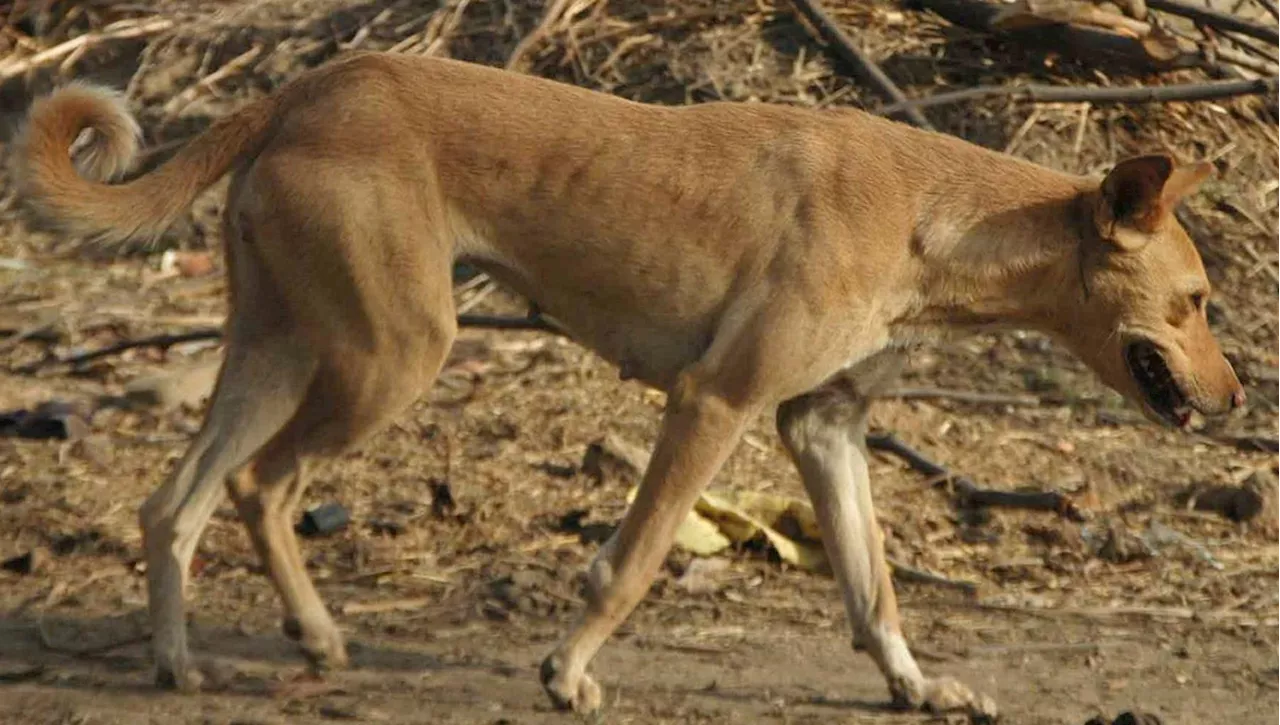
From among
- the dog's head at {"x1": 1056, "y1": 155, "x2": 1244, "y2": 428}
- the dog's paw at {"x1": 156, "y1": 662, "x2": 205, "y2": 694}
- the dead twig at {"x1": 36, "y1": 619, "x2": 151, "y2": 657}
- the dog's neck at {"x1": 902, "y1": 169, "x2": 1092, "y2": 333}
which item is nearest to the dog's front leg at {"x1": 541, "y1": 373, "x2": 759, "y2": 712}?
the dog's neck at {"x1": 902, "y1": 169, "x2": 1092, "y2": 333}

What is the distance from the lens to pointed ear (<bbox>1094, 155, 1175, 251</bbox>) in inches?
240

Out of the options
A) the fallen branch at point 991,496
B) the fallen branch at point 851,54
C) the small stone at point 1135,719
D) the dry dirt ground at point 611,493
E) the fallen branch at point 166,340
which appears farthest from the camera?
the fallen branch at point 851,54

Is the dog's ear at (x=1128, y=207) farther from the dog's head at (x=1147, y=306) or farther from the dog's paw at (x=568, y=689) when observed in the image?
the dog's paw at (x=568, y=689)

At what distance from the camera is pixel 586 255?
6152mm

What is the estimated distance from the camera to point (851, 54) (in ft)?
33.2

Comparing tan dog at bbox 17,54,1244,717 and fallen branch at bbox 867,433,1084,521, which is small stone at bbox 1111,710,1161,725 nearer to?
tan dog at bbox 17,54,1244,717

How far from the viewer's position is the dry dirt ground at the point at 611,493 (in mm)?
6383

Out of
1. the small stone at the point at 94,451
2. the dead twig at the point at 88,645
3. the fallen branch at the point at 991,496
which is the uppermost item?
the dead twig at the point at 88,645

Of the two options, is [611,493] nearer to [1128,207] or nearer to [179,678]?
[179,678]

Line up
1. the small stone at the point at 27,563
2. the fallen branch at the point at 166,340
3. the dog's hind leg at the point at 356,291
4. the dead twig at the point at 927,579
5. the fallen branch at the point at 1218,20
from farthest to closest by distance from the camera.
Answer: the fallen branch at the point at 1218,20 < the fallen branch at the point at 166,340 < the dead twig at the point at 927,579 < the small stone at the point at 27,563 < the dog's hind leg at the point at 356,291

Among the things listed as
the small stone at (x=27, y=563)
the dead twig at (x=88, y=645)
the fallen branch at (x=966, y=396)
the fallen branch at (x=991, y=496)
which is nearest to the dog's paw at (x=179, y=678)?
the dead twig at (x=88, y=645)

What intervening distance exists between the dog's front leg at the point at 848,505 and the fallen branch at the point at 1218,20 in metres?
4.42

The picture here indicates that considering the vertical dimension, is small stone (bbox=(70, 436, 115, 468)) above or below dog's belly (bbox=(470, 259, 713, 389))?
below

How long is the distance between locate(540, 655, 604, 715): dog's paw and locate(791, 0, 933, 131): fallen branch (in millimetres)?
4361
